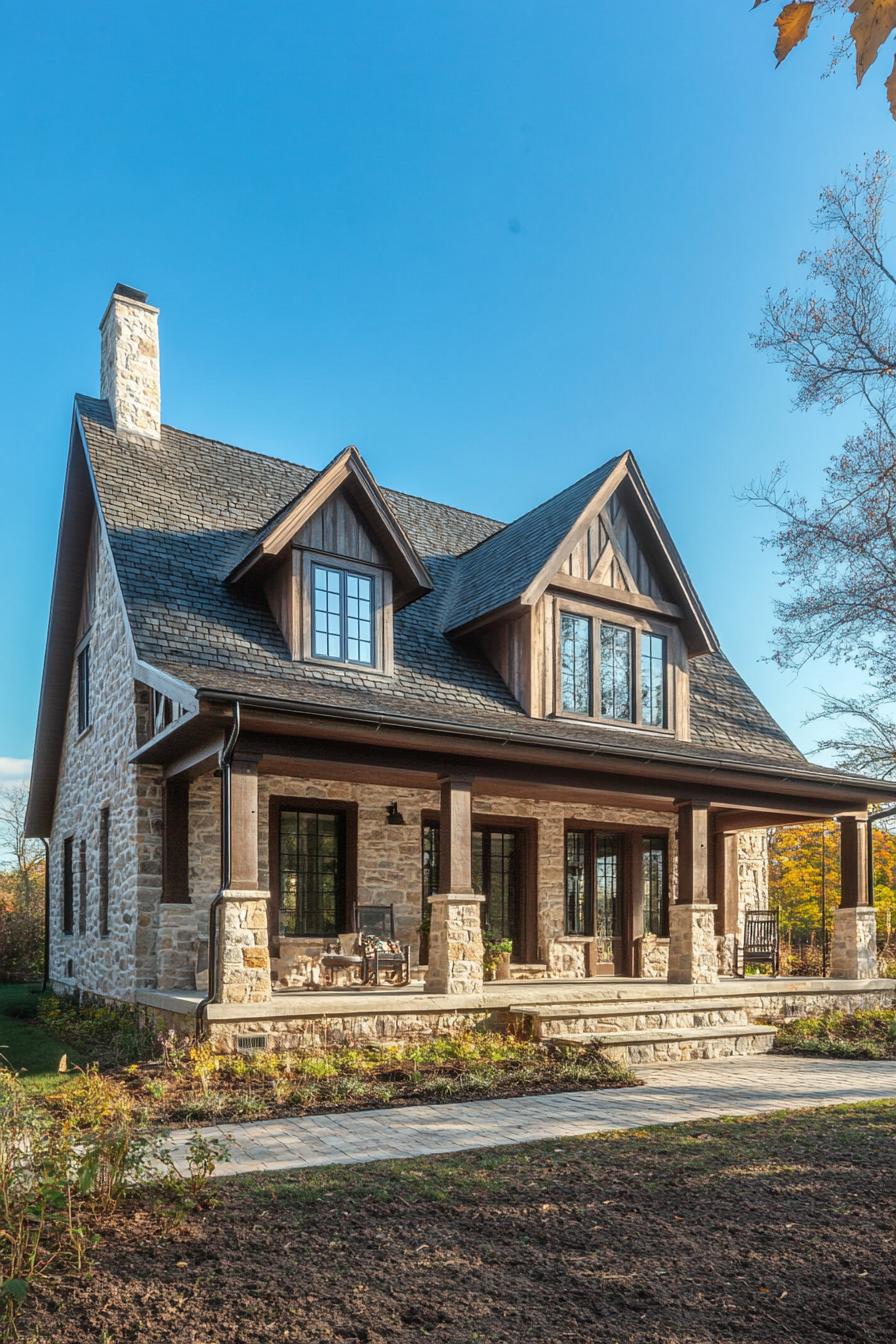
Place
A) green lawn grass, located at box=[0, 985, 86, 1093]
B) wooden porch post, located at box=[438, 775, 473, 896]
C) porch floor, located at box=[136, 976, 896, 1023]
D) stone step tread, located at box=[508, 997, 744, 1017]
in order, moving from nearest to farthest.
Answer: porch floor, located at box=[136, 976, 896, 1023] → green lawn grass, located at box=[0, 985, 86, 1093] → stone step tread, located at box=[508, 997, 744, 1017] → wooden porch post, located at box=[438, 775, 473, 896]

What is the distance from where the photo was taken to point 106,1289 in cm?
396

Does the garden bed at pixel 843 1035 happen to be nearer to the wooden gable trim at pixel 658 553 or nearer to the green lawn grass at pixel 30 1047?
the wooden gable trim at pixel 658 553

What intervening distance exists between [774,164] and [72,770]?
13.2 meters

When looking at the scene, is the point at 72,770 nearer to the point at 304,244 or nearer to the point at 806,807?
the point at 304,244

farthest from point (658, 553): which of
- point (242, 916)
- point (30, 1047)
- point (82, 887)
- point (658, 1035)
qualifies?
point (30, 1047)

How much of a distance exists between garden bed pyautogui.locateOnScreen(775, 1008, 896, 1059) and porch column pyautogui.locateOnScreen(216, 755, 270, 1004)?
21.0ft

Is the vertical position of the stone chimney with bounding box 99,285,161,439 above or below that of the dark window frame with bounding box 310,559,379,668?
above

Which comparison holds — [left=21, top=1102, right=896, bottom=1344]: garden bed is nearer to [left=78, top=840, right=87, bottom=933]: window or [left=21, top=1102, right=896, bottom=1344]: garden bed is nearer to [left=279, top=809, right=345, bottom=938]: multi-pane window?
[left=279, top=809, right=345, bottom=938]: multi-pane window

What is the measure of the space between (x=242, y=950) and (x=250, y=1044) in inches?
33.0

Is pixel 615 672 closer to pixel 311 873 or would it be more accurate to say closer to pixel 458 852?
pixel 458 852

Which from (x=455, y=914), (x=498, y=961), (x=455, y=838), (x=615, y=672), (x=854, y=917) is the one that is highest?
(x=615, y=672)

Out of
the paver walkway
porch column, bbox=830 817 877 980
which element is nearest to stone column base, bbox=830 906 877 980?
porch column, bbox=830 817 877 980

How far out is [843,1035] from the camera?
12.6 metres

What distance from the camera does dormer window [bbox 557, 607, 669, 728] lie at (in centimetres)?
1442
